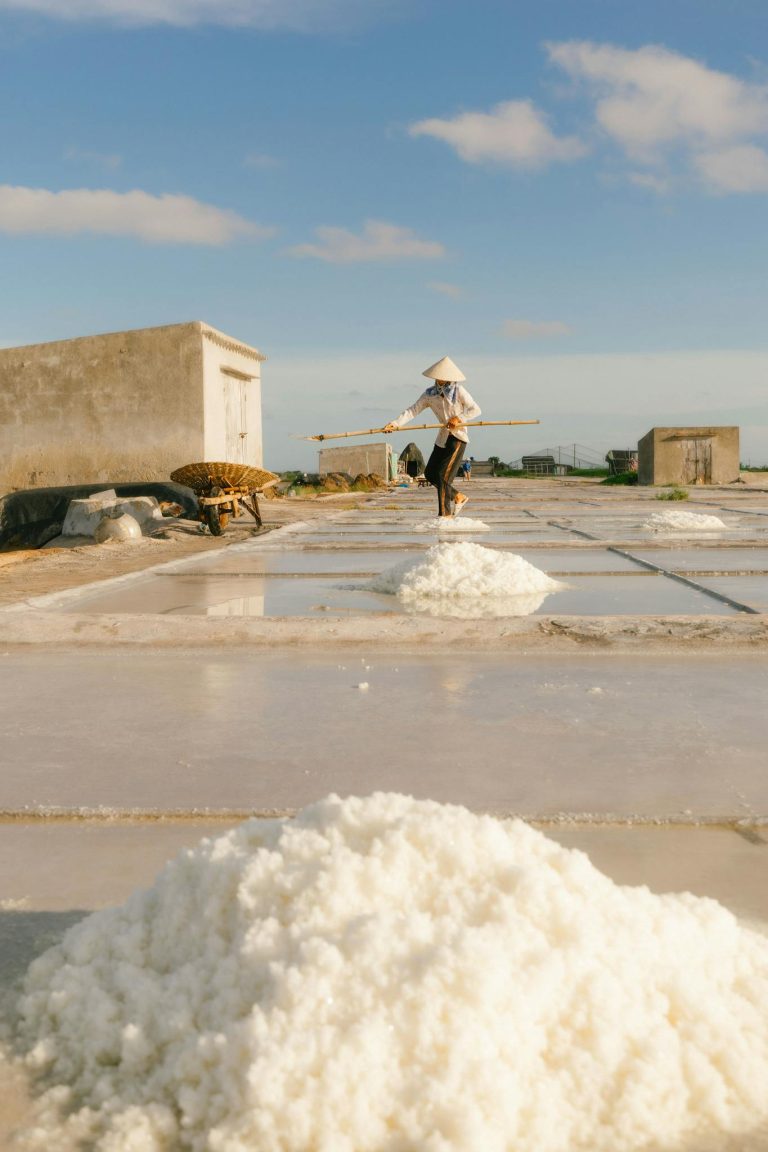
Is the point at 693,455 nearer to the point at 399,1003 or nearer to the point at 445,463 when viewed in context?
the point at 445,463

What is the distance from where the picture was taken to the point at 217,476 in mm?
10883

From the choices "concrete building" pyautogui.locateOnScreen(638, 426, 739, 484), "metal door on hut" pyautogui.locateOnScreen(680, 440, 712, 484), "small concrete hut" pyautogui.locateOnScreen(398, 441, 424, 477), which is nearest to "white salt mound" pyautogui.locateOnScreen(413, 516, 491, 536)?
"concrete building" pyautogui.locateOnScreen(638, 426, 739, 484)

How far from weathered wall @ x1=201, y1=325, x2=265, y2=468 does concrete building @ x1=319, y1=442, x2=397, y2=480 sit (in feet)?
59.5

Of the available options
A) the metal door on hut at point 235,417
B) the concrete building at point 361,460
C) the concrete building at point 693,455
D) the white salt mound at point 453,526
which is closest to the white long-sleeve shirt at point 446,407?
the white salt mound at point 453,526

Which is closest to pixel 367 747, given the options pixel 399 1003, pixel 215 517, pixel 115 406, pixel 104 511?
pixel 399 1003

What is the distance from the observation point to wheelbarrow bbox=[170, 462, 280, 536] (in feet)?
35.3

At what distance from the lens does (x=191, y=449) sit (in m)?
14.2

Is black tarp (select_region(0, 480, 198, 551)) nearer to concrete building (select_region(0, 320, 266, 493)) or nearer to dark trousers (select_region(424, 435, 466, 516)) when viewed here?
concrete building (select_region(0, 320, 266, 493))

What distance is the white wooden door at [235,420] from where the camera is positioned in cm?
1527

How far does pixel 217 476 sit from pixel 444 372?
2.49 metres

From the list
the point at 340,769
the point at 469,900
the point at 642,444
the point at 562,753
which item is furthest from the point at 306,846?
the point at 642,444

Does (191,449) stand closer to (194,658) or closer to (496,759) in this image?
(194,658)

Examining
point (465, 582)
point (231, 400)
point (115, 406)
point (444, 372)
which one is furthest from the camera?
point (231, 400)

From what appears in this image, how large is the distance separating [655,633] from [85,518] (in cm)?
973
